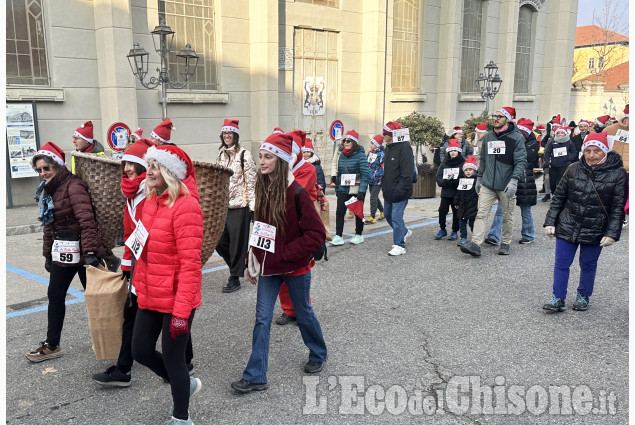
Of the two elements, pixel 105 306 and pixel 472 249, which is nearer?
pixel 105 306

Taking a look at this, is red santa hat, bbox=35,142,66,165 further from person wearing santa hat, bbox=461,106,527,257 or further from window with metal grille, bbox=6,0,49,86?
window with metal grille, bbox=6,0,49,86

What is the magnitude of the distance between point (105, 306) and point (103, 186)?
→ 1.07 m

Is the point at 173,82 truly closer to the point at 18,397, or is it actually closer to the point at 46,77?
the point at 46,77

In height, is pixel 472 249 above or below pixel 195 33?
below

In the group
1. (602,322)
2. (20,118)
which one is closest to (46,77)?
(20,118)

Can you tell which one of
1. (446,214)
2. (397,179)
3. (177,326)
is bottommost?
(446,214)

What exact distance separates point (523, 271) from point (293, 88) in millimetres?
10398

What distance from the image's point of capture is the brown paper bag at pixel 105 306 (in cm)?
379

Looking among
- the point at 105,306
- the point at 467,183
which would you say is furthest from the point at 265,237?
the point at 467,183

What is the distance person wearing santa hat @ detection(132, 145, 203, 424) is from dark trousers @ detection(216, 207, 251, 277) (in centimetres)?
281

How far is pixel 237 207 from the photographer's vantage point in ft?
20.3

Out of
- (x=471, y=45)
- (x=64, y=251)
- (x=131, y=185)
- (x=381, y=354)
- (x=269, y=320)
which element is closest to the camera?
(x=131, y=185)

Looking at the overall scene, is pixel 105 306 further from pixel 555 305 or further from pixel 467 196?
pixel 467 196

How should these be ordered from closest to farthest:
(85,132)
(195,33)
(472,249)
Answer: (85,132)
(472,249)
(195,33)
